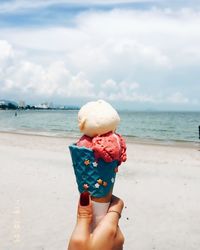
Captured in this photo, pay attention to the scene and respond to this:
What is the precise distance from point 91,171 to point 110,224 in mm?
643

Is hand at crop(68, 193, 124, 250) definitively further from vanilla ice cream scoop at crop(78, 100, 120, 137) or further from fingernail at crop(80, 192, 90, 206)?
vanilla ice cream scoop at crop(78, 100, 120, 137)

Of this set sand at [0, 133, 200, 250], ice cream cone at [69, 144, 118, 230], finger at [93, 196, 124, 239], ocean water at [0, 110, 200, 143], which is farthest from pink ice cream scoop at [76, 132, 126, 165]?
ocean water at [0, 110, 200, 143]

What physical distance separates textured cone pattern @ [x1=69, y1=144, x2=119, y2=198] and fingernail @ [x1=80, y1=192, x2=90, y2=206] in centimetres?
6

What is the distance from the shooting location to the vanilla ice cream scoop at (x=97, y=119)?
14.4ft

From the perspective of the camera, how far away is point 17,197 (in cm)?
1078

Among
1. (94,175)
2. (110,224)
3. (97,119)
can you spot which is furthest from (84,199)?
(97,119)

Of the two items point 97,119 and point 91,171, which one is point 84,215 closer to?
point 91,171

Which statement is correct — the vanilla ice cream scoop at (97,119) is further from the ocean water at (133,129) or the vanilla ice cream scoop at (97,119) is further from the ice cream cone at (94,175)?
the ocean water at (133,129)

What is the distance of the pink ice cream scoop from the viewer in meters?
4.22

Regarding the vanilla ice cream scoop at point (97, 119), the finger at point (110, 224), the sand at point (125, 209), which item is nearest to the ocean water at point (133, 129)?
the sand at point (125, 209)

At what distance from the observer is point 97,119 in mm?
4391

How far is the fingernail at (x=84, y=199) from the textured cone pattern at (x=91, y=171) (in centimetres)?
6

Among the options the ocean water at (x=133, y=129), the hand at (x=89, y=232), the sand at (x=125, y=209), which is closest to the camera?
the hand at (x=89, y=232)

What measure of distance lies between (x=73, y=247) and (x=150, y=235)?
4.41 metres
